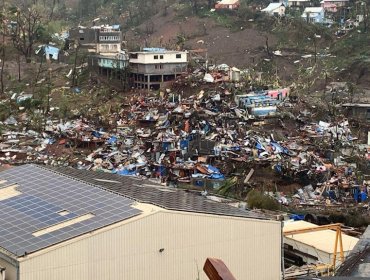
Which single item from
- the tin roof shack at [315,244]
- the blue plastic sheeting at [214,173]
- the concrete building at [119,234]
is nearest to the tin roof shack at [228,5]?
the blue plastic sheeting at [214,173]


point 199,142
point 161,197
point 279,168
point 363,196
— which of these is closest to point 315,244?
point 161,197

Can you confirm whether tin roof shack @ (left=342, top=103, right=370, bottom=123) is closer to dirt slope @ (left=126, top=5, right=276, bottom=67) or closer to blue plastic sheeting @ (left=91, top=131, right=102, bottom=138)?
blue plastic sheeting @ (left=91, top=131, right=102, bottom=138)

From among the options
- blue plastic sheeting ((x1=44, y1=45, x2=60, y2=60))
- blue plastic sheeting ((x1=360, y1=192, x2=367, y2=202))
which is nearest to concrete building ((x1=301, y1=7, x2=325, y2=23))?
blue plastic sheeting ((x1=44, y1=45, x2=60, y2=60))

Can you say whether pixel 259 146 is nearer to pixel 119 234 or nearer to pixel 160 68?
pixel 160 68

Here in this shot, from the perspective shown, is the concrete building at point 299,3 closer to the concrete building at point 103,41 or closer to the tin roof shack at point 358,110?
the concrete building at point 103,41

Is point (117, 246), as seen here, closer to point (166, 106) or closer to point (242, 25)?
point (166, 106)

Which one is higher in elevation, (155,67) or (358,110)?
(155,67)
